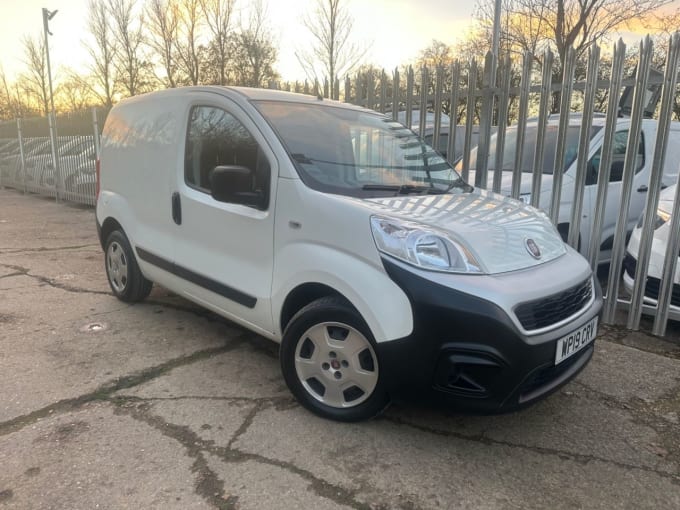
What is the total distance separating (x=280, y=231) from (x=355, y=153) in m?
0.83

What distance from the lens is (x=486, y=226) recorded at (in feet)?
8.38

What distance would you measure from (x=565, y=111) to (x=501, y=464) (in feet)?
10.3

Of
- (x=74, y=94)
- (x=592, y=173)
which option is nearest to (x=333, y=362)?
(x=592, y=173)

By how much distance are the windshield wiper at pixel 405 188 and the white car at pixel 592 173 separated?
1.95 meters

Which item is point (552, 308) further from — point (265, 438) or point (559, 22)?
point (559, 22)

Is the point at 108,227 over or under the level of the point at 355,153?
under

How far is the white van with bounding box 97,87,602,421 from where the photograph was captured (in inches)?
87.8

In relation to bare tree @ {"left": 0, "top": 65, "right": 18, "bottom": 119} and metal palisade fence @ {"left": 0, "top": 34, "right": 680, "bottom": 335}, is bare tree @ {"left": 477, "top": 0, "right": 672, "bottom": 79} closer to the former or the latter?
metal palisade fence @ {"left": 0, "top": 34, "right": 680, "bottom": 335}

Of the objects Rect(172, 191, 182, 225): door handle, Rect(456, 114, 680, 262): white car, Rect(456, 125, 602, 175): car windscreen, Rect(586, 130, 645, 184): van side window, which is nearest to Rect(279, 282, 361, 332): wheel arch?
Rect(172, 191, 182, 225): door handle

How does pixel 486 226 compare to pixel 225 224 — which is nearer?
pixel 486 226

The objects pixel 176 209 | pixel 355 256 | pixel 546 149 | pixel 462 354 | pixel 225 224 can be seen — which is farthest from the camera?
pixel 546 149

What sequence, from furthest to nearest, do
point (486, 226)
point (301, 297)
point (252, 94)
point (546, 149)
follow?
point (546, 149)
point (252, 94)
point (301, 297)
point (486, 226)

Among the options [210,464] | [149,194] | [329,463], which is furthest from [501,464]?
[149,194]

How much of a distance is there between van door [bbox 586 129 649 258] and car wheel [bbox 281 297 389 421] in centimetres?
330
